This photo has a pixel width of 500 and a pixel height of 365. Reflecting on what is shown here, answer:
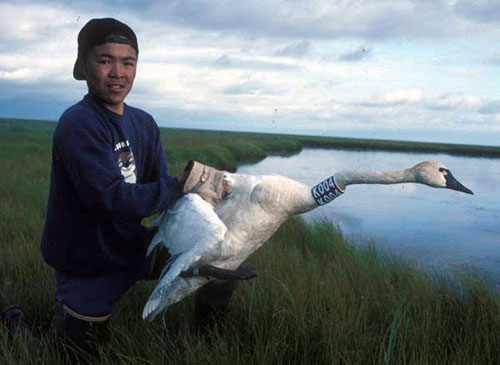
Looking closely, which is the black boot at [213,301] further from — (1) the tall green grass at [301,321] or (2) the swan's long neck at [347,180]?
(2) the swan's long neck at [347,180]

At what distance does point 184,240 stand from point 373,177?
2.85 feet

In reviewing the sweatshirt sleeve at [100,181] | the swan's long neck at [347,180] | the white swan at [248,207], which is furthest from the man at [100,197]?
the swan's long neck at [347,180]

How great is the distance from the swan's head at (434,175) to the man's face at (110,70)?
1.37 meters

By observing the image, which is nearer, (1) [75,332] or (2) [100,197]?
(2) [100,197]

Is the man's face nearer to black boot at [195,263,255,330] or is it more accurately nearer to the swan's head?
black boot at [195,263,255,330]

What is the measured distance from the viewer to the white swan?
1.99 m

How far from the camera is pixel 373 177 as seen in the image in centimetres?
208

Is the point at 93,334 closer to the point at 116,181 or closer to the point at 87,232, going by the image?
the point at 87,232

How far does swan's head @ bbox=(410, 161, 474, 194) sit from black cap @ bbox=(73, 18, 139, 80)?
4.70 ft

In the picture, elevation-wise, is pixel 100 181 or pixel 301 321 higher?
pixel 100 181

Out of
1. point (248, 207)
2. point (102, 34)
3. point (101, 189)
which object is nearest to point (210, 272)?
point (248, 207)

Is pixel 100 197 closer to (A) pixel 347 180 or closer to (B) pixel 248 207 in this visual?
(B) pixel 248 207

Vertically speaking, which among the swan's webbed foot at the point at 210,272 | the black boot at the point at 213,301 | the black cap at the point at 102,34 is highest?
the black cap at the point at 102,34

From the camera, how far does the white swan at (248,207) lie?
1.99 metres
